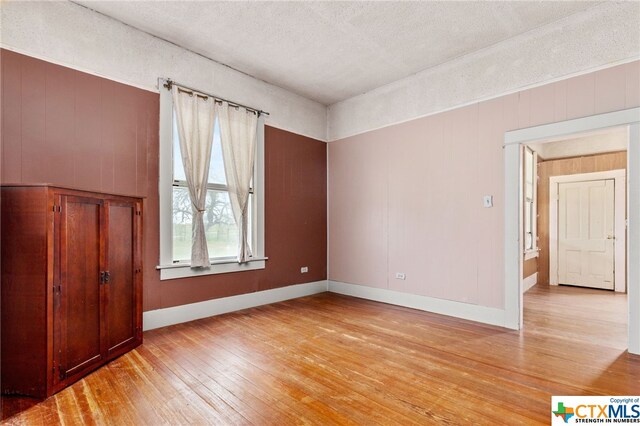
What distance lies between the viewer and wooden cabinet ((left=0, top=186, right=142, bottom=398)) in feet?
Answer: 7.57

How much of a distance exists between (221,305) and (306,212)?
2110 millimetres

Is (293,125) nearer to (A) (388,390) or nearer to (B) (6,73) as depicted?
(B) (6,73)

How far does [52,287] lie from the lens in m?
2.35

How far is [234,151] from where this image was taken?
4.55 meters

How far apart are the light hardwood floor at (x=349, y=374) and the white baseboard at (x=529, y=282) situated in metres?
1.77

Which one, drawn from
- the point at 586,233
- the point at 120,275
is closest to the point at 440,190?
the point at 586,233

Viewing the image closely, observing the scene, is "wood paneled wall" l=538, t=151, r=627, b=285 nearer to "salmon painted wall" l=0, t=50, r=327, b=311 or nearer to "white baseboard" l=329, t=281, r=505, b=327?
"white baseboard" l=329, t=281, r=505, b=327

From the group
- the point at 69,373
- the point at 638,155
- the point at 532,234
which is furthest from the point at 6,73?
the point at 532,234

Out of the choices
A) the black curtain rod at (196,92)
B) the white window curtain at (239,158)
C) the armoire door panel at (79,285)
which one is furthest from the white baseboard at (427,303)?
the armoire door panel at (79,285)

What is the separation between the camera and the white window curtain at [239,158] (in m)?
4.47

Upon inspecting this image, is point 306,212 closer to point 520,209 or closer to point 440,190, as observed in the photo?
point 440,190

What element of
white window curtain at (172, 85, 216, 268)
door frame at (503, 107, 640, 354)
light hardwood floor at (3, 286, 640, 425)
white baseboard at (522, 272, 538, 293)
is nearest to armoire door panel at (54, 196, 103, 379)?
light hardwood floor at (3, 286, 640, 425)

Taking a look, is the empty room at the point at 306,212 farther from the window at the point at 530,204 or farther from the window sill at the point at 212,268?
the window at the point at 530,204

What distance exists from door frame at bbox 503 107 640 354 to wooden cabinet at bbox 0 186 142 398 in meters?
4.29
